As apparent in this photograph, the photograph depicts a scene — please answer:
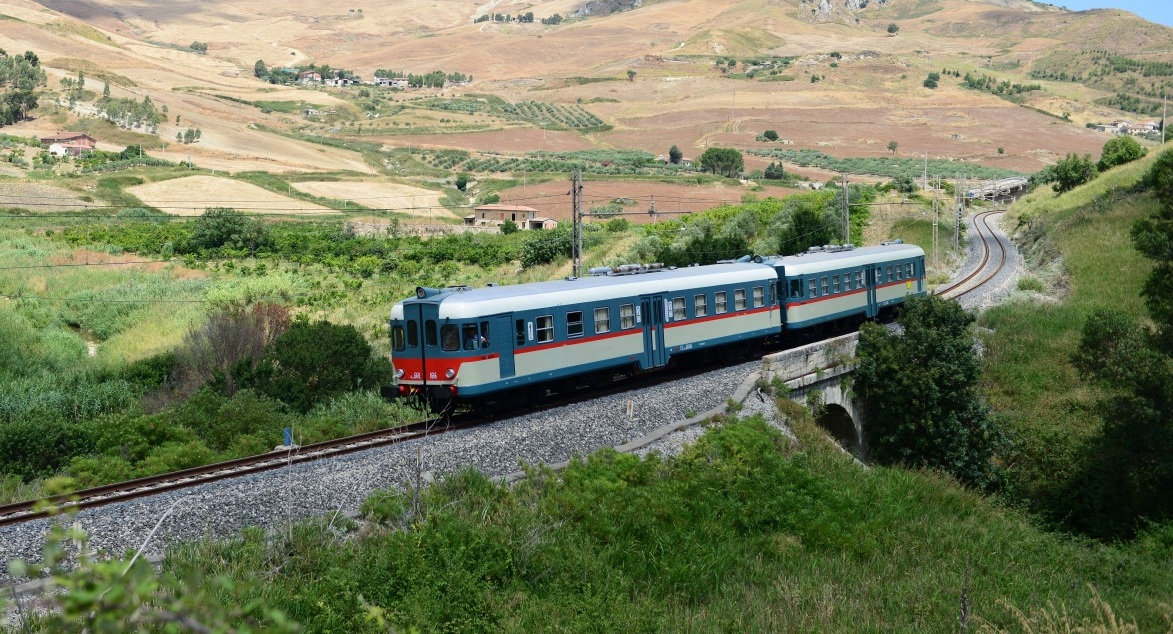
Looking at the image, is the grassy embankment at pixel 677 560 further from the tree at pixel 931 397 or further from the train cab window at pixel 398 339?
the tree at pixel 931 397

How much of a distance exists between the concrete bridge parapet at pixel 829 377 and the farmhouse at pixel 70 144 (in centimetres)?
11000

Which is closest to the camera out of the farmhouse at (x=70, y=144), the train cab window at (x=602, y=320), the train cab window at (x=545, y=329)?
the train cab window at (x=545, y=329)

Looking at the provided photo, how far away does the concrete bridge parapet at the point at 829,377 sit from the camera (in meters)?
23.7

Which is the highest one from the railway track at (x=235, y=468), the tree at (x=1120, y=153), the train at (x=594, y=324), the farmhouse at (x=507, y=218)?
the tree at (x=1120, y=153)

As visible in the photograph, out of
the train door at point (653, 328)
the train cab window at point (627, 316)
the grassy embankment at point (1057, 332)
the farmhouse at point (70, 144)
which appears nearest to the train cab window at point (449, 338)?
the train cab window at point (627, 316)

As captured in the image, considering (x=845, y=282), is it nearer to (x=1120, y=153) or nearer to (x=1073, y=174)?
(x=1073, y=174)

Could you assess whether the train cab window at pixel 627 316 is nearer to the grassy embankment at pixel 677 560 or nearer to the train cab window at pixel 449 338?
the train cab window at pixel 449 338

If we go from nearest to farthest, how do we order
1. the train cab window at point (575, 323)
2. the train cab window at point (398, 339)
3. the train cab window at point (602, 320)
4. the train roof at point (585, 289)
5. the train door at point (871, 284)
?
the train roof at point (585, 289) → the train cab window at point (398, 339) → the train cab window at point (575, 323) → the train cab window at point (602, 320) → the train door at point (871, 284)

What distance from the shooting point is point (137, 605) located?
298cm

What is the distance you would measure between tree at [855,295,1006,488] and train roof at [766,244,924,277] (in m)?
3.45

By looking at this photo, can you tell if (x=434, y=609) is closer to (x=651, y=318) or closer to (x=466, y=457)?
(x=466, y=457)

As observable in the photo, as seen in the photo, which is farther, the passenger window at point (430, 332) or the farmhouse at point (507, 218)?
the farmhouse at point (507, 218)

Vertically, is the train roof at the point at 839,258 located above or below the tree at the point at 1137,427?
above

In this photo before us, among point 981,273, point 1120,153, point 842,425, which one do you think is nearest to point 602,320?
point 842,425
